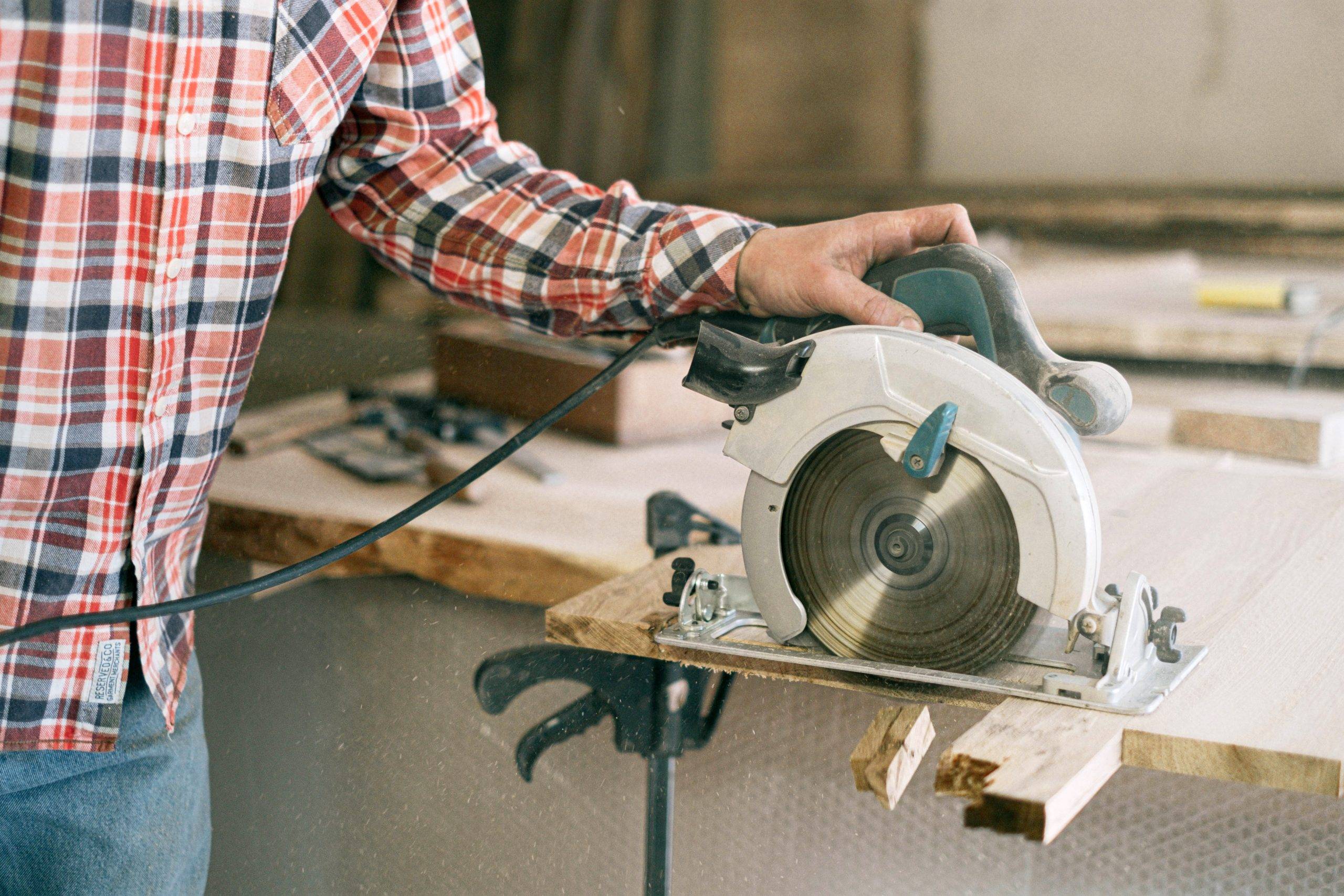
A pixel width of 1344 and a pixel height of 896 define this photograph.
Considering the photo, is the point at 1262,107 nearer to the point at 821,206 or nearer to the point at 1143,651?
the point at 821,206

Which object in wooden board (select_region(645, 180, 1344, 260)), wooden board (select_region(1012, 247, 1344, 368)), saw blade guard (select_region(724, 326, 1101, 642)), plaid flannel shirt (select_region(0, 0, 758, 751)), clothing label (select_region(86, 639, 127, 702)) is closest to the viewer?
saw blade guard (select_region(724, 326, 1101, 642))

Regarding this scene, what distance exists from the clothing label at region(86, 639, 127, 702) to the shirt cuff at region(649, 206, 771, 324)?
52 centimetres

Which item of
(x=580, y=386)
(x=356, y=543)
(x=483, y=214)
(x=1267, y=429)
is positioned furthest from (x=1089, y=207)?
(x=356, y=543)

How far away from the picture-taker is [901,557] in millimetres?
863

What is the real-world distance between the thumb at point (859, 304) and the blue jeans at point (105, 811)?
64 centimetres

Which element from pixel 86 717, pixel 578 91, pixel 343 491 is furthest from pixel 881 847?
pixel 578 91

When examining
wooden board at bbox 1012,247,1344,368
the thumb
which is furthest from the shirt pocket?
wooden board at bbox 1012,247,1344,368

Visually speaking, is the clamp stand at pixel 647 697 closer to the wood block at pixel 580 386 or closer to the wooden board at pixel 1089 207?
the wood block at pixel 580 386

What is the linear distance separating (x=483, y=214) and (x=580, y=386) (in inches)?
23.9

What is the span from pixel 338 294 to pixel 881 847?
11.3 ft

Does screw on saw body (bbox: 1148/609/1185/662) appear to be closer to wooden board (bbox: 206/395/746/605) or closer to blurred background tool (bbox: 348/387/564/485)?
wooden board (bbox: 206/395/746/605)

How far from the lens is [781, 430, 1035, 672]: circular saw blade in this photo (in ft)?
2.73

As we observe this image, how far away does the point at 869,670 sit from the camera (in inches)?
33.4

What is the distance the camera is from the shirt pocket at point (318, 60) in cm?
97
